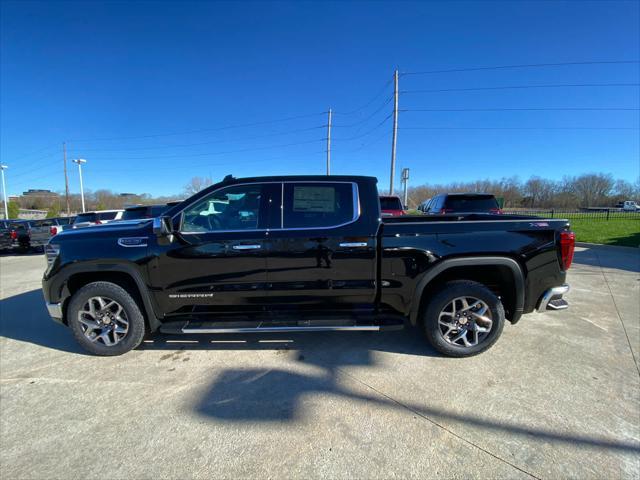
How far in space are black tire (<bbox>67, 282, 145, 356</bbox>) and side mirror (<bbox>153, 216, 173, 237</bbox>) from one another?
31.6 inches

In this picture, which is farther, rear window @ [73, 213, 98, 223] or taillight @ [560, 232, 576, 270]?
rear window @ [73, 213, 98, 223]

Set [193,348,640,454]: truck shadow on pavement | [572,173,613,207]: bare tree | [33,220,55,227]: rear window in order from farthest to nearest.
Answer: [572,173,613,207]: bare tree, [33,220,55,227]: rear window, [193,348,640,454]: truck shadow on pavement

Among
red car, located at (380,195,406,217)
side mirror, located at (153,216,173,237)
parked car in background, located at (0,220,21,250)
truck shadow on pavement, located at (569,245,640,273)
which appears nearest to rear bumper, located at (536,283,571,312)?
side mirror, located at (153,216,173,237)

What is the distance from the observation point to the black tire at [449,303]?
3.06m

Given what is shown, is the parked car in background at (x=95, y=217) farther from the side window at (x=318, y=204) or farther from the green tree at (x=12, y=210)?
the green tree at (x=12, y=210)

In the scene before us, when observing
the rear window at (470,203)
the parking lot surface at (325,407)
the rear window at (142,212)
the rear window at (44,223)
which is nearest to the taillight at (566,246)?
the parking lot surface at (325,407)

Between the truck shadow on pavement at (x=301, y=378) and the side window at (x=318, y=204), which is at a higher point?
the side window at (x=318, y=204)

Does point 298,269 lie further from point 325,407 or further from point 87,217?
point 87,217

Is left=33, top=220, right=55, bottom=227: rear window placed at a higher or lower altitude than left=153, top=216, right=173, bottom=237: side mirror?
lower

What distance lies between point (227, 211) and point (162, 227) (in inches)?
26.3

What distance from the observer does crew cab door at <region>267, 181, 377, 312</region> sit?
3.01m

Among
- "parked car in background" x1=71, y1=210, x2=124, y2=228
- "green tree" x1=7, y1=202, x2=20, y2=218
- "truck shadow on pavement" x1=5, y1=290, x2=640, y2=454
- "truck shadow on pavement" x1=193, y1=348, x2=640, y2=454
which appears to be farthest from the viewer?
"green tree" x1=7, y1=202, x2=20, y2=218

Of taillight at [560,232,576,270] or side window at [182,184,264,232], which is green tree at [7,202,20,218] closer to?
side window at [182,184,264,232]

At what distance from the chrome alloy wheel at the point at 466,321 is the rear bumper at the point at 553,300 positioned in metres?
0.57
